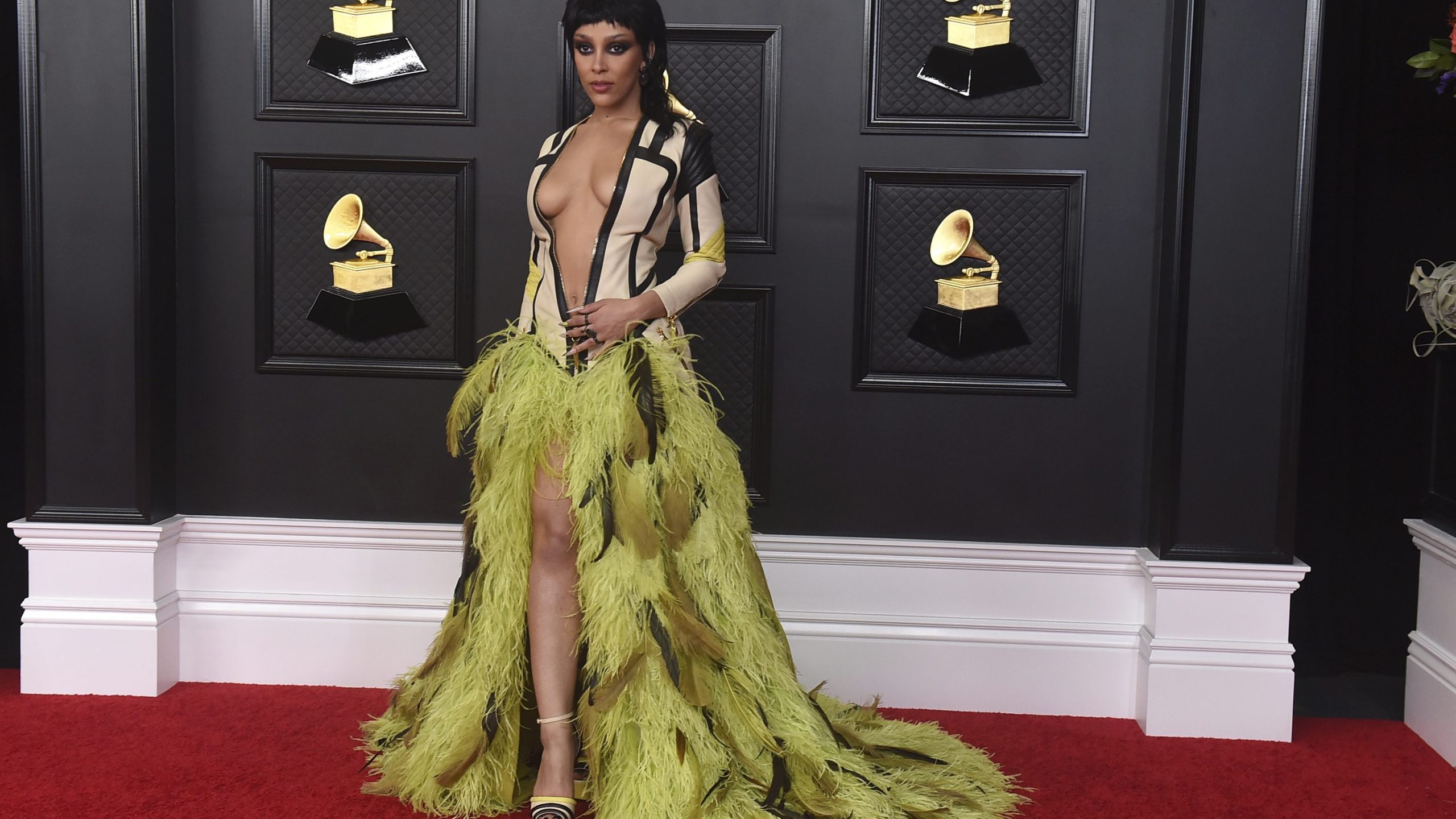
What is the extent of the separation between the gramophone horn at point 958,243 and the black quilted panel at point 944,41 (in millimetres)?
259

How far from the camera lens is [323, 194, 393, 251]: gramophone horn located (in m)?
3.08

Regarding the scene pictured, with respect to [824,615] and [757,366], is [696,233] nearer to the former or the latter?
[757,366]

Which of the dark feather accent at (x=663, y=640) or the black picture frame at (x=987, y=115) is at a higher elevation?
the black picture frame at (x=987, y=115)

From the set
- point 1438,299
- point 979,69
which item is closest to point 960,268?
point 979,69

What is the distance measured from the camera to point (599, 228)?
2328mm

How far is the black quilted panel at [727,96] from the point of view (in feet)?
9.84

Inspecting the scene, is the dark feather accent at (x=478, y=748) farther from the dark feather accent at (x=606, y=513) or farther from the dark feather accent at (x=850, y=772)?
the dark feather accent at (x=850, y=772)

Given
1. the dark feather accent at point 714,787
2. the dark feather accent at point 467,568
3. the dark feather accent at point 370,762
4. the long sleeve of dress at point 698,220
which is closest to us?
the dark feather accent at point 714,787

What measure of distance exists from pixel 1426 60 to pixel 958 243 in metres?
1.16

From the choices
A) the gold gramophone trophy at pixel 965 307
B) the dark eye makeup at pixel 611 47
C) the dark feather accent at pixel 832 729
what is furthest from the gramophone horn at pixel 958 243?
the dark feather accent at pixel 832 729

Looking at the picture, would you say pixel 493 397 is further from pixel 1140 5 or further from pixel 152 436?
pixel 1140 5

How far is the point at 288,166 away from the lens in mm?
3092

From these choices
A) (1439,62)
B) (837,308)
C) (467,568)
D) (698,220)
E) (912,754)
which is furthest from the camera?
(837,308)

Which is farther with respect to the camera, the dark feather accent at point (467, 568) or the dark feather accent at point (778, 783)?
the dark feather accent at point (467, 568)
